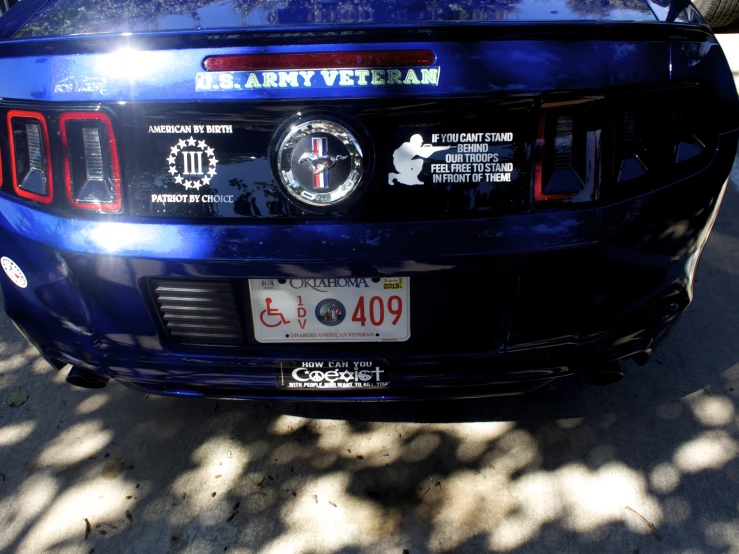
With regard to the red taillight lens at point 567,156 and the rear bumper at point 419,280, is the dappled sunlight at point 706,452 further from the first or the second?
the red taillight lens at point 567,156

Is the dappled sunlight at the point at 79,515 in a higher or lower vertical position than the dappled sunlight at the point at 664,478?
lower

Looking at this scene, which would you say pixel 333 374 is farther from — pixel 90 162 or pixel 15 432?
pixel 15 432

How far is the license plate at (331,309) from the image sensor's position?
194 cm

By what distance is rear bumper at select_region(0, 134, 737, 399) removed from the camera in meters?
1.84

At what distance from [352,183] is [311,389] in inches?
27.6

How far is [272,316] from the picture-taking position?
2.02m

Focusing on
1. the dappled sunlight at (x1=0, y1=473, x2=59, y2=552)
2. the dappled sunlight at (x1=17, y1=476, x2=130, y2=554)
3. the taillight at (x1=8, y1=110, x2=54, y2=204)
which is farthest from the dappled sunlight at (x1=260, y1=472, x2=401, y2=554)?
the taillight at (x1=8, y1=110, x2=54, y2=204)

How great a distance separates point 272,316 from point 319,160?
499mm

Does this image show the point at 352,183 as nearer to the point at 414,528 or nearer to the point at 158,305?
the point at 158,305

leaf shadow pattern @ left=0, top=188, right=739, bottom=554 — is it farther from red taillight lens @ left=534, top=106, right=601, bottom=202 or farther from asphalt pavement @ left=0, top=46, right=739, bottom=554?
red taillight lens @ left=534, top=106, right=601, bottom=202

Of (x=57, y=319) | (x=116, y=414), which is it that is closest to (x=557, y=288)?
(x=57, y=319)

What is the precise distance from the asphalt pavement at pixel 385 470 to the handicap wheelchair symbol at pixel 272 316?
0.68 m

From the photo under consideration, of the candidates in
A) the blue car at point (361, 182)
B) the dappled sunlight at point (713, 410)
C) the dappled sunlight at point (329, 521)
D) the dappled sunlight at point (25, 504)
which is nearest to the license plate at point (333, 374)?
the blue car at point (361, 182)

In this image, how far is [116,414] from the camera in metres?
2.76
